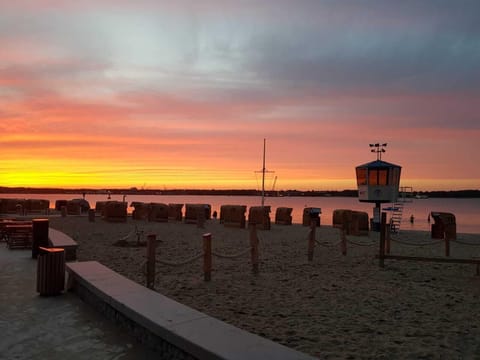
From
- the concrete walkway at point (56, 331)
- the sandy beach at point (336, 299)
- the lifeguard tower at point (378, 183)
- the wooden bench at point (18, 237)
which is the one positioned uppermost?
the lifeguard tower at point (378, 183)

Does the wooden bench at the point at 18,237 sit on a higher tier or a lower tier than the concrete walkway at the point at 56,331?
higher

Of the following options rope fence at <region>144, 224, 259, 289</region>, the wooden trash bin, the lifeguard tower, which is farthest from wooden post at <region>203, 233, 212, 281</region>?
the lifeguard tower

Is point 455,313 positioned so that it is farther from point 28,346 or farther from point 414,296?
point 28,346

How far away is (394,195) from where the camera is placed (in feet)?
98.6

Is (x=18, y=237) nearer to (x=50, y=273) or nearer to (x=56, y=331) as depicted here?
(x=50, y=273)

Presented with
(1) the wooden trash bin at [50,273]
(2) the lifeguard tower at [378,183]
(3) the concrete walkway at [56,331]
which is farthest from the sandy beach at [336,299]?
(2) the lifeguard tower at [378,183]

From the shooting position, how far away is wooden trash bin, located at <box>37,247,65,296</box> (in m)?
7.25

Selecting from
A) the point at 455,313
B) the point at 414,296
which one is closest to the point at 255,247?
the point at 414,296

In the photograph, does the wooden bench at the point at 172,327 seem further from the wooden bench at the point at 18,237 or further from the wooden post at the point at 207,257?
the wooden bench at the point at 18,237

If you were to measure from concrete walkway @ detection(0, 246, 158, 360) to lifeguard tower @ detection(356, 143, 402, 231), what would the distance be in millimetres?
25373

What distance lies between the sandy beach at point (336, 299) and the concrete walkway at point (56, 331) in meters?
2.07

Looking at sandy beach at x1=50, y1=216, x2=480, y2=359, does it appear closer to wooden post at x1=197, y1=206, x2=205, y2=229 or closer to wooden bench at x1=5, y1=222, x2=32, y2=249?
wooden bench at x1=5, y1=222, x2=32, y2=249

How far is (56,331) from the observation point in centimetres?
550

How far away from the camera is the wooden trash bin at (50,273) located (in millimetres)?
7254
